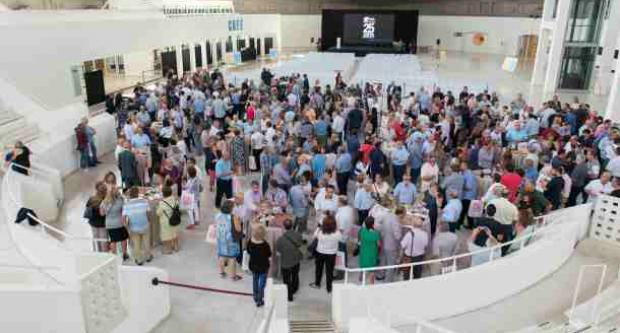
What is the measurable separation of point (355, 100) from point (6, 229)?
8921 mm

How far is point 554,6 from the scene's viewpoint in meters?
24.2

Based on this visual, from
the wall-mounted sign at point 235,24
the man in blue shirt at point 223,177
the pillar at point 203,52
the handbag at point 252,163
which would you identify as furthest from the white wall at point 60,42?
the wall-mounted sign at point 235,24

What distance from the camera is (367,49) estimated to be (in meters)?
37.1

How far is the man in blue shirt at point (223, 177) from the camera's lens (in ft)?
29.4

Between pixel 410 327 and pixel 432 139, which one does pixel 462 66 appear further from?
pixel 410 327

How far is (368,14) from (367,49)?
102 inches

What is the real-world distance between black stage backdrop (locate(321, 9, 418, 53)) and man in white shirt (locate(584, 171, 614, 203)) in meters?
30.7

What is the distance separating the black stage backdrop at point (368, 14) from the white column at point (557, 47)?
632 inches

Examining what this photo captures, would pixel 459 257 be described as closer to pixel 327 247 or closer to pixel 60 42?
pixel 327 247

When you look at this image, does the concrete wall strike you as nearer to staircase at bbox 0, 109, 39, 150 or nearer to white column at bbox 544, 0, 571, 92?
white column at bbox 544, 0, 571, 92

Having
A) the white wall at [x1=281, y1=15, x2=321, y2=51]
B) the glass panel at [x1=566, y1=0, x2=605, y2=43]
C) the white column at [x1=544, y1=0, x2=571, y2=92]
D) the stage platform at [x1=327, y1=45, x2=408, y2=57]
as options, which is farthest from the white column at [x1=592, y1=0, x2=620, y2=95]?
the white wall at [x1=281, y1=15, x2=321, y2=51]

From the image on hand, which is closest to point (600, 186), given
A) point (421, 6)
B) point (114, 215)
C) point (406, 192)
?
point (406, 192)

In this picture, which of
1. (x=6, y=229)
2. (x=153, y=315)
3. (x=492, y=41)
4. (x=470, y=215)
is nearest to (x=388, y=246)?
(x=470, y=215)

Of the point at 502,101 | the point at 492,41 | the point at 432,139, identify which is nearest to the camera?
the point at 432,139
